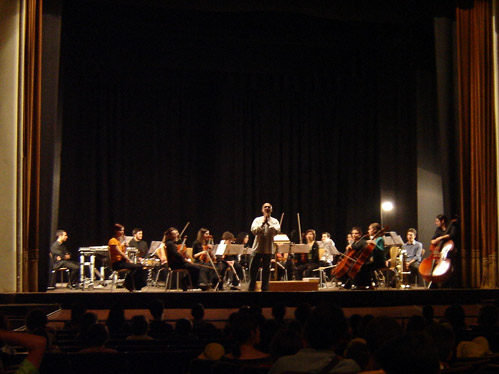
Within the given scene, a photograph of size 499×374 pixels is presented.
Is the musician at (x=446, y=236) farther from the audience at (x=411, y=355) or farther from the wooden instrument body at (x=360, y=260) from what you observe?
the audience at (x=411, y=355)

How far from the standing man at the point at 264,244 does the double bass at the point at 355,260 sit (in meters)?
1.20

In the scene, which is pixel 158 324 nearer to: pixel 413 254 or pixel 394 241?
pixel 394 241

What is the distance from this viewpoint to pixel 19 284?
906 centimetres

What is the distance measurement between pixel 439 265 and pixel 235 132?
7.09m

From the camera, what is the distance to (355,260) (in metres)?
10.3

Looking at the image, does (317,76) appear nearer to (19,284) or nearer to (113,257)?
(113,257)

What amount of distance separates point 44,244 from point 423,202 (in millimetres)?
7921

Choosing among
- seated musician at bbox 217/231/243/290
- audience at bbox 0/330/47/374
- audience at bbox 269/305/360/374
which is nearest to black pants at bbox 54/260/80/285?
seated musician at bbox 217/231/243/290

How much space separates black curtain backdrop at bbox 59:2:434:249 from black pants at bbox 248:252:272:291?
521 centimetres

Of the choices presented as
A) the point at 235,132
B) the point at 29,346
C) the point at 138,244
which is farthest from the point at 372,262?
the point at 29,346

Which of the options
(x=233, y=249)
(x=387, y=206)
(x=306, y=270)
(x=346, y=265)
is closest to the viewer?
(x=346, y=265)

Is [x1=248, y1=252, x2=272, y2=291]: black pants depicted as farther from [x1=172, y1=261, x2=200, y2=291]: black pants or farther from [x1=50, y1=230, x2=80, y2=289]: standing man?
[x1=50, y1=230, x2=80, y2=289]: standing man

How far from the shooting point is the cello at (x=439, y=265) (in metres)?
10.0

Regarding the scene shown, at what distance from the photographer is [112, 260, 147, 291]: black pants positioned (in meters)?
10.1
